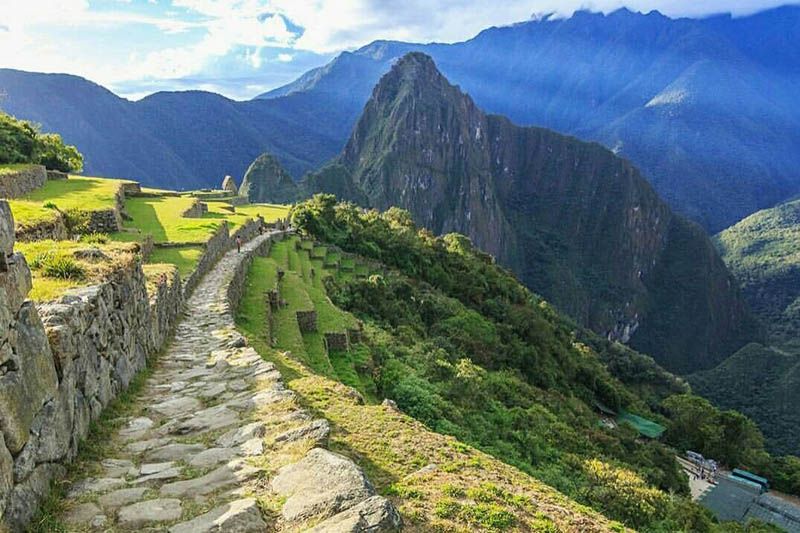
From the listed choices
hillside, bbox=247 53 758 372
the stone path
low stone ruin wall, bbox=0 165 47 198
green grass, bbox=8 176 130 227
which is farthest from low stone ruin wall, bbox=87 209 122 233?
hillside, bbox=247 53 758 372

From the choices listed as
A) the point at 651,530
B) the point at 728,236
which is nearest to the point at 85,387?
the point at 651,530

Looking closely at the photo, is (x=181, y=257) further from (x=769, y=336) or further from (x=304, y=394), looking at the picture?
(x=769, y=336)

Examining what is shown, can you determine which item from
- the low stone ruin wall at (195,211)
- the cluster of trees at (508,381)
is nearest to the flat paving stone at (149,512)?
the cluster of trees at (508,381)

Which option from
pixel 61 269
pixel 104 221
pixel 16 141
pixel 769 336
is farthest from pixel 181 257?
pixel 769 336

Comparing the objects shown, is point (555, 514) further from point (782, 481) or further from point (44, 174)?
point (782, 481)

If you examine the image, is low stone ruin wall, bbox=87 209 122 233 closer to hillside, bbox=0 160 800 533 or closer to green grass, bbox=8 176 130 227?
hillside, bbox=0 160 800 533
